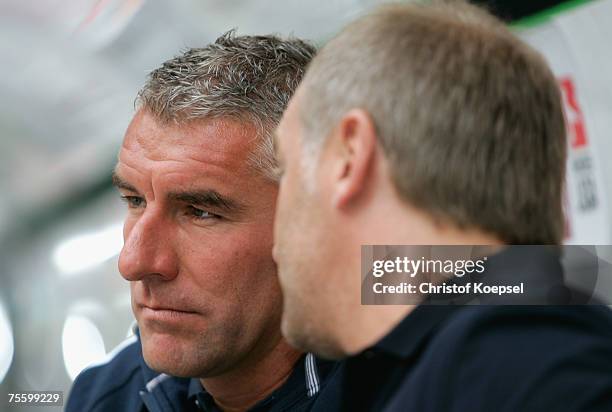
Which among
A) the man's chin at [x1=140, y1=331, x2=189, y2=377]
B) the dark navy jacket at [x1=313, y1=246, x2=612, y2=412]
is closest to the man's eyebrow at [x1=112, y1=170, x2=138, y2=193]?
the man's chin at [x1=140, y1=331, x2=189, y2=377]

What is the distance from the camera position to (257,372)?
3.99 ft

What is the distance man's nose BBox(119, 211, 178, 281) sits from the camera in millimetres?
1103

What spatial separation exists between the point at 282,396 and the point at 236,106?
1.41ft

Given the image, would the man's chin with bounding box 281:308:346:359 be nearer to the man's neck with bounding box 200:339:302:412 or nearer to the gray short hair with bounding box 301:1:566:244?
the gray short hair with bounding box 301:1:566:244

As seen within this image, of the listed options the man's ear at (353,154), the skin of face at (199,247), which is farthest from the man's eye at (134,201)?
the man's ear at (353,154)

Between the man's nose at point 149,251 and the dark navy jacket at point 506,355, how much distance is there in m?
0.50

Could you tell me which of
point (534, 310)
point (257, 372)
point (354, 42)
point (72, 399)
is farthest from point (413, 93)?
point (72, 399)

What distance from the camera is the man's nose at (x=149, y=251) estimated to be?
43.4 inches

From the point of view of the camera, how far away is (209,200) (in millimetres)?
1167

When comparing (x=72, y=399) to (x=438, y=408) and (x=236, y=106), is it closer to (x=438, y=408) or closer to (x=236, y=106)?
(x=236, y=106)

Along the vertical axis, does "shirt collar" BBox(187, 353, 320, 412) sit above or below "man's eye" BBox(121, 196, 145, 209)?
below

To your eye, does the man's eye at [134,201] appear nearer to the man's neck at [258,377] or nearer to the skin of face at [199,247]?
the skin of face at [199,247]

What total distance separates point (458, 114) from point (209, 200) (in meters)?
0.55

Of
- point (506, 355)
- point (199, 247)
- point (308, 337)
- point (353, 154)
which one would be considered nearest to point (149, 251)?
point (199, 247)
